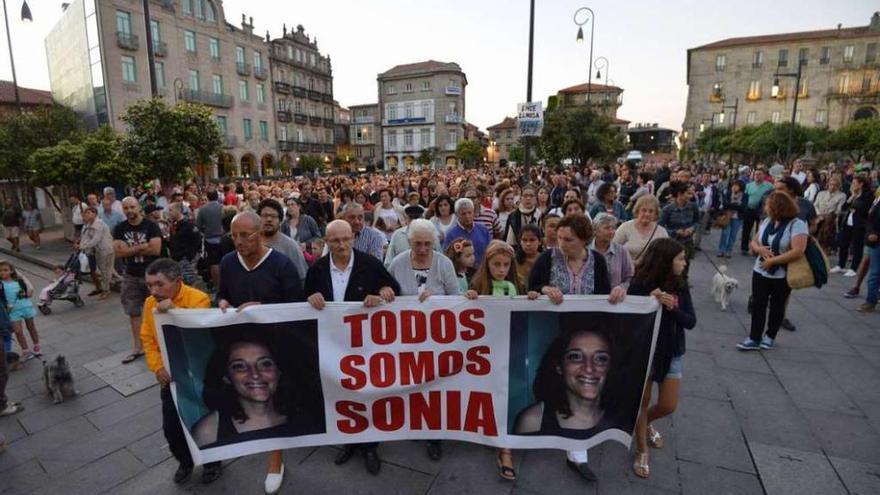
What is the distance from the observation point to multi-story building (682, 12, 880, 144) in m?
56.6

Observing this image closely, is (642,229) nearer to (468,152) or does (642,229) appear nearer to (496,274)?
(496,274)

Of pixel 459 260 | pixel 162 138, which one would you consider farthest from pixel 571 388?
pixel 162 138

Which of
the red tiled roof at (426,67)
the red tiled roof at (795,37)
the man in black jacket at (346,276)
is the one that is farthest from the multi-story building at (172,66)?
the red tiled roof at (795,37)

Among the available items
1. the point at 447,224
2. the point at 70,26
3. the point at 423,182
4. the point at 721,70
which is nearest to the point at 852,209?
the point at 447,224

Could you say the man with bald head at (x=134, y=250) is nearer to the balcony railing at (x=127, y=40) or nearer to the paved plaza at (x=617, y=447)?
the paved plaza at (x=617, y=447)

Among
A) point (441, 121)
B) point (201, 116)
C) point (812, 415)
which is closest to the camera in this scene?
point (812, 415)

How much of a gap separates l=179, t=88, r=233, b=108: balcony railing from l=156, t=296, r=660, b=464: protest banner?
120 ft

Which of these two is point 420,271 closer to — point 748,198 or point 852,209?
point 852,209

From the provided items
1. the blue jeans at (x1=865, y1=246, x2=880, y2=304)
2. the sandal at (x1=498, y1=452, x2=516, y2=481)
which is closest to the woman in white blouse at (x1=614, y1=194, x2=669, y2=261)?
the sandal at (x1=498, y1=452, x2=516, y2=481)

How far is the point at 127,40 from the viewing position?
29375 mm

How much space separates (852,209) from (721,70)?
71158 mm

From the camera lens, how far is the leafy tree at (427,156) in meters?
66.3

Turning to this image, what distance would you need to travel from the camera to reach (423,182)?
11039 millimetres

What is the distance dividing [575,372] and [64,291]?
28.1 feet
